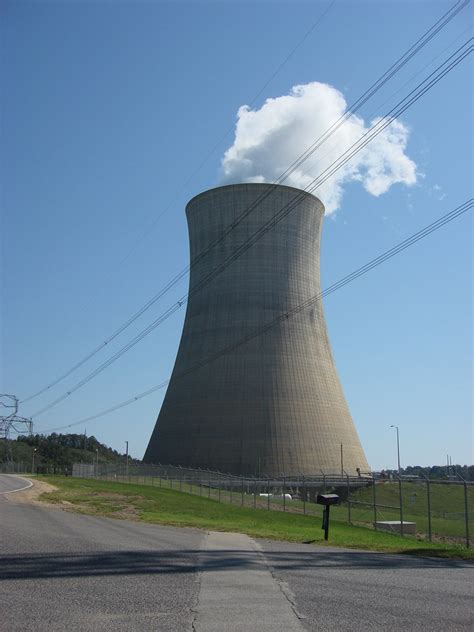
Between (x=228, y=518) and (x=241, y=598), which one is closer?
(x=241, y=598)

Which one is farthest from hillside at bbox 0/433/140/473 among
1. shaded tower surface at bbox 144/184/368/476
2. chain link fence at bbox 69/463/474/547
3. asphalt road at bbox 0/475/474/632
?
asphalt road at bbox 0/475/474/632

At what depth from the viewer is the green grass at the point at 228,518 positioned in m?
11.0

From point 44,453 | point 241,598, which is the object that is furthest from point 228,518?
point 44,453

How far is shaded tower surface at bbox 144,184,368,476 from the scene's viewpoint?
29484 millimetres

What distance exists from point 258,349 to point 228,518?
46.7 feet

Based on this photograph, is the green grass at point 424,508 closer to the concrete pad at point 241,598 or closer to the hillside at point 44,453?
the concrete pad at point 241,598

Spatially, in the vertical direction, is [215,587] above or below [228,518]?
above

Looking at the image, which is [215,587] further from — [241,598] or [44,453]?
[44,453]

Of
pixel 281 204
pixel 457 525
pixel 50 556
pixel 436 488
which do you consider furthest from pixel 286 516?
pixel 436 488

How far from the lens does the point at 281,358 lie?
1158 inches

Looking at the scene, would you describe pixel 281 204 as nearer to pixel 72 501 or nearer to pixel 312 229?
pixel 312 229

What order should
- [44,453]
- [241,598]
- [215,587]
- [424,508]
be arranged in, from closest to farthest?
[241,598], [215,587], [424,508], [44,453]

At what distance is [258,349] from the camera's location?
29.8 m

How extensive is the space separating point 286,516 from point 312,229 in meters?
16.1
